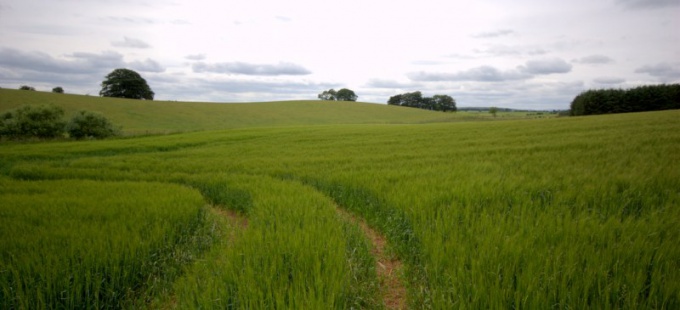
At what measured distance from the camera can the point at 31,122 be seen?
89.8 ft

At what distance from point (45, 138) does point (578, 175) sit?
125 ft

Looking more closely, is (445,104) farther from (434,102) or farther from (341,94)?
(341,94)

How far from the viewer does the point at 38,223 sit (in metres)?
A: 4.89

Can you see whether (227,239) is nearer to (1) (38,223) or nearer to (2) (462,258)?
(1) (38,223)

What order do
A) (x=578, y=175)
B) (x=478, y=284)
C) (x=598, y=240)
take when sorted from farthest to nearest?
1. (x=578, y=175)
2. (x=598, y=240)
3. (x=478, y=284)

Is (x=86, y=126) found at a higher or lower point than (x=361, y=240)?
higher

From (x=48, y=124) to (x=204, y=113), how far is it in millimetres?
32566

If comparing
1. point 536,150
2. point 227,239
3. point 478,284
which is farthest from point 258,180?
point 536,150

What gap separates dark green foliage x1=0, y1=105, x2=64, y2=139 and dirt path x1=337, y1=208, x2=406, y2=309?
→ 35155 millimetres

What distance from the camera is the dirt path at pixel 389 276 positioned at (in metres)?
3.37

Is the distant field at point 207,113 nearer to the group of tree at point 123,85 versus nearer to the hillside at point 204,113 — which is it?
the hillside at point 204,113

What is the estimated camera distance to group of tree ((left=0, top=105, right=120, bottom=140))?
2714 centimetres

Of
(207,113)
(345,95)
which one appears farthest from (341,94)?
(207,113)

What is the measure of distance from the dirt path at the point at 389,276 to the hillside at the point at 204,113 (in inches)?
1613
